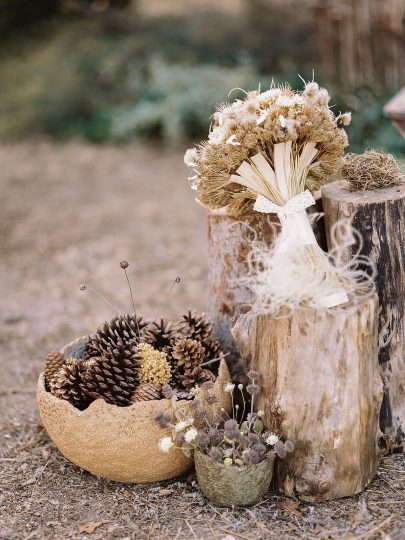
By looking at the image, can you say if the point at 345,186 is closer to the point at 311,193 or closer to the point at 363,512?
the point at 311,193

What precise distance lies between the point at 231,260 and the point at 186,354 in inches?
19.1

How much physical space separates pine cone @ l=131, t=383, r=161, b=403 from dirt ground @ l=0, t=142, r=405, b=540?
0.37m

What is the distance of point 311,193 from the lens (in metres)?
2.87

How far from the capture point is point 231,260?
299 centimetres

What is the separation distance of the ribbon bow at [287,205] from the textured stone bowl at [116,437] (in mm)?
694

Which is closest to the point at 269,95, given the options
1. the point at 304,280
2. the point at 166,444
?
the point at 304,280

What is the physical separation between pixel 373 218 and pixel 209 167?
658mm

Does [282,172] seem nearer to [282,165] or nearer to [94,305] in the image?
[282,165]

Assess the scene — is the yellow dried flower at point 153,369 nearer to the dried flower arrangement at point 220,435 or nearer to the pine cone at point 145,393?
the pine cone at point 145,393

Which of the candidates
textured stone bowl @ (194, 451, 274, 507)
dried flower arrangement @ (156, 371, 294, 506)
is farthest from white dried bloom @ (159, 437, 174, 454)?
textured stone bowl @ (194, 451, 274, 507)

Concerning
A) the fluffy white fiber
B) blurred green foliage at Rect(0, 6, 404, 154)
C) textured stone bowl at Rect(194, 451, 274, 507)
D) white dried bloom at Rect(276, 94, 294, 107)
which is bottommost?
textured stone bowl at Rect(194, 451, 274, 507)

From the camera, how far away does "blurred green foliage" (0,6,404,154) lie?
8.48 m

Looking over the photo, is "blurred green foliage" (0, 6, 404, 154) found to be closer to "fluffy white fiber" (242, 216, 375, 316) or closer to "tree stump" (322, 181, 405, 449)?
"tree stump" (322, 181, 405, 449)

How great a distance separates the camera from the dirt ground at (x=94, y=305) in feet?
8.20
